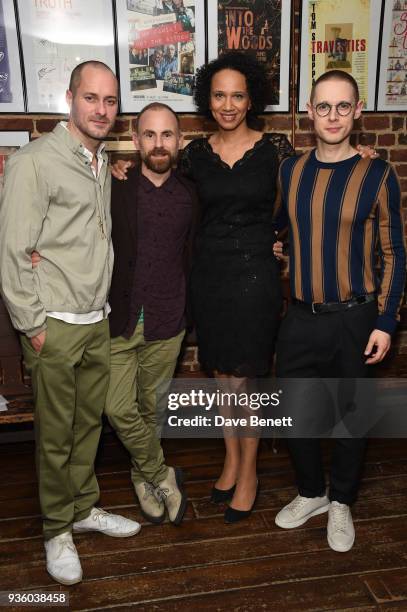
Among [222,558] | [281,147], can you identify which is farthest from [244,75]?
[222,558]

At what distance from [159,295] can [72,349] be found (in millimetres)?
421

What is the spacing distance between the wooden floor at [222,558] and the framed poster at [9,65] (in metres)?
1.92

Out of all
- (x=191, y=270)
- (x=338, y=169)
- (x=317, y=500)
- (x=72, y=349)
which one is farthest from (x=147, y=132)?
(x=317, y=500)

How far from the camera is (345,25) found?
3064 mm

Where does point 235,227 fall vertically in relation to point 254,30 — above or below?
below

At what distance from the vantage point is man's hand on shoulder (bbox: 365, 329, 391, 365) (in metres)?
2.07

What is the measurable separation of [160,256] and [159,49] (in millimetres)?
1408

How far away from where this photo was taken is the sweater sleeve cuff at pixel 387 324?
207 cm

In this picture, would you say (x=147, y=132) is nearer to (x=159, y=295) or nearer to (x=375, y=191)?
(x=159, y=295)

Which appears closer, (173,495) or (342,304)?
(342,304)

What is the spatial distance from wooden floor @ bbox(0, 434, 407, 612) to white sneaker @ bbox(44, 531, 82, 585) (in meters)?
0.04

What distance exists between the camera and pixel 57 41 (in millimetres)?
2812

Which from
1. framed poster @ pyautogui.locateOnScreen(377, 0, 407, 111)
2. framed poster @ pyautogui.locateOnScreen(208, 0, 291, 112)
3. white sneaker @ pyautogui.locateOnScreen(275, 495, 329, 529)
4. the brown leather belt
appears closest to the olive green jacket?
the brown leather belt

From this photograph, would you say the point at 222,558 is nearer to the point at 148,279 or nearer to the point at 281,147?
the point at 148,279
